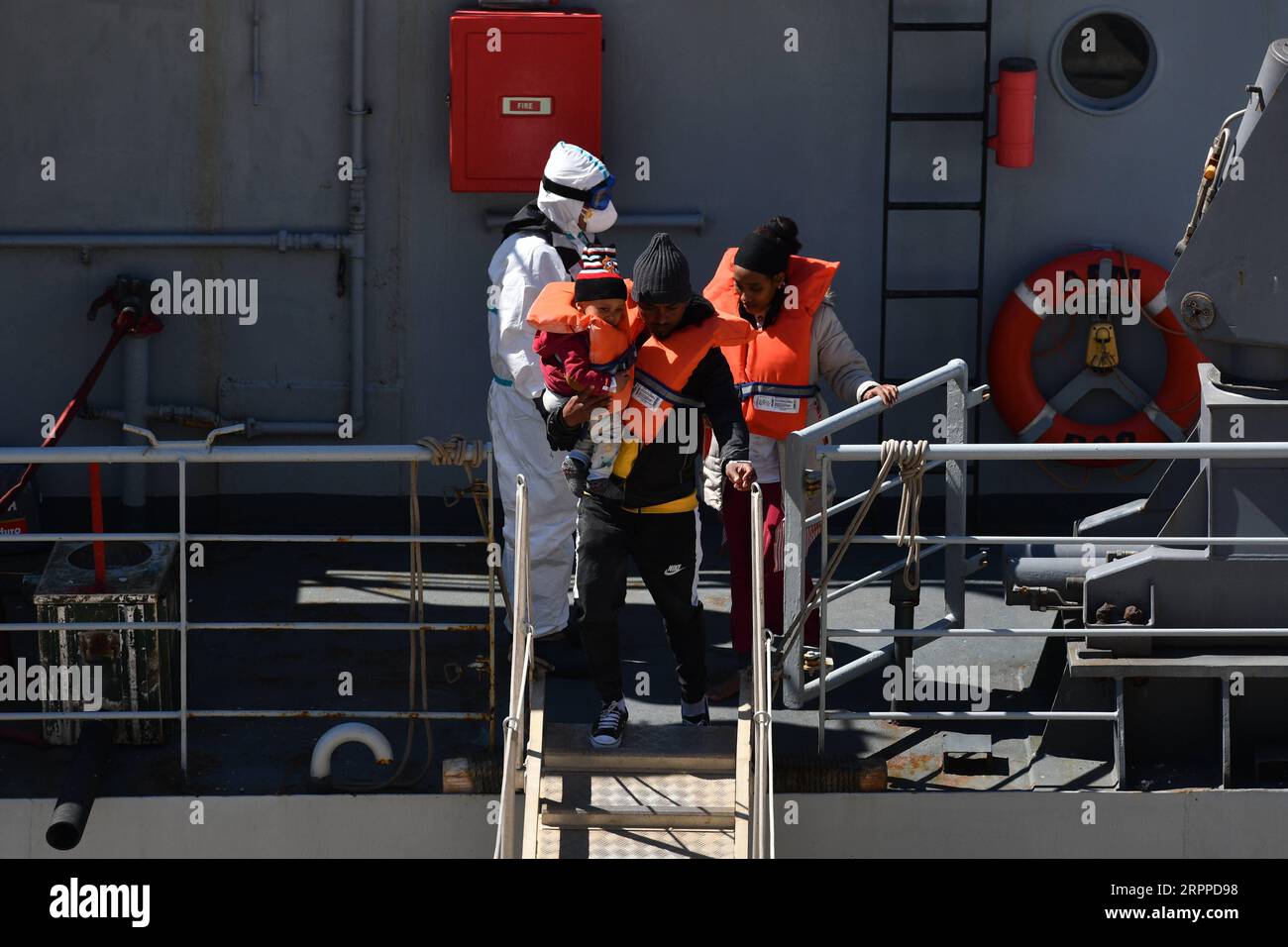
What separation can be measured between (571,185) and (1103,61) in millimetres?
3019

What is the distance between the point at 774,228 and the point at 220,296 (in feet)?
10.1

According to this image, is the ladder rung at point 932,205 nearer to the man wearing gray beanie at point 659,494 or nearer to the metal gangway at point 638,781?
the man wearing gray beanie at point 659,494

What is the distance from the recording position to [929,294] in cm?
810

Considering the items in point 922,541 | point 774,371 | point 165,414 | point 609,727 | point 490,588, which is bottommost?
point 609,727

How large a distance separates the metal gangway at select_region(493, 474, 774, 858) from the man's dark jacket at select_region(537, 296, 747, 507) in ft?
0.63

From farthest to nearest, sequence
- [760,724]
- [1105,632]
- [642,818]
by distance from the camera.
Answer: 1. [1105,632]
2. [642,818]
3. [760,724]

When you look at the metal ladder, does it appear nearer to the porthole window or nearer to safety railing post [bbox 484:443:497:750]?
the porthole window

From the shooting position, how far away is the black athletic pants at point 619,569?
554 cm

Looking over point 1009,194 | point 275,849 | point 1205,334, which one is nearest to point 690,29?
point 1009,194

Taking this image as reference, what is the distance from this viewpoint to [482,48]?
25.3 feet

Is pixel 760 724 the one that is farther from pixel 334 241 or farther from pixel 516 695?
pixel 334 241

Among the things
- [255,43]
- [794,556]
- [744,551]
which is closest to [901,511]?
[794,556]

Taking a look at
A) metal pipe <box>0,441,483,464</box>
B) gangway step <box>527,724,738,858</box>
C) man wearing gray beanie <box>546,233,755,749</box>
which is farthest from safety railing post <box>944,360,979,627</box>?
metal pipe <box>0,441,483,464</box>
